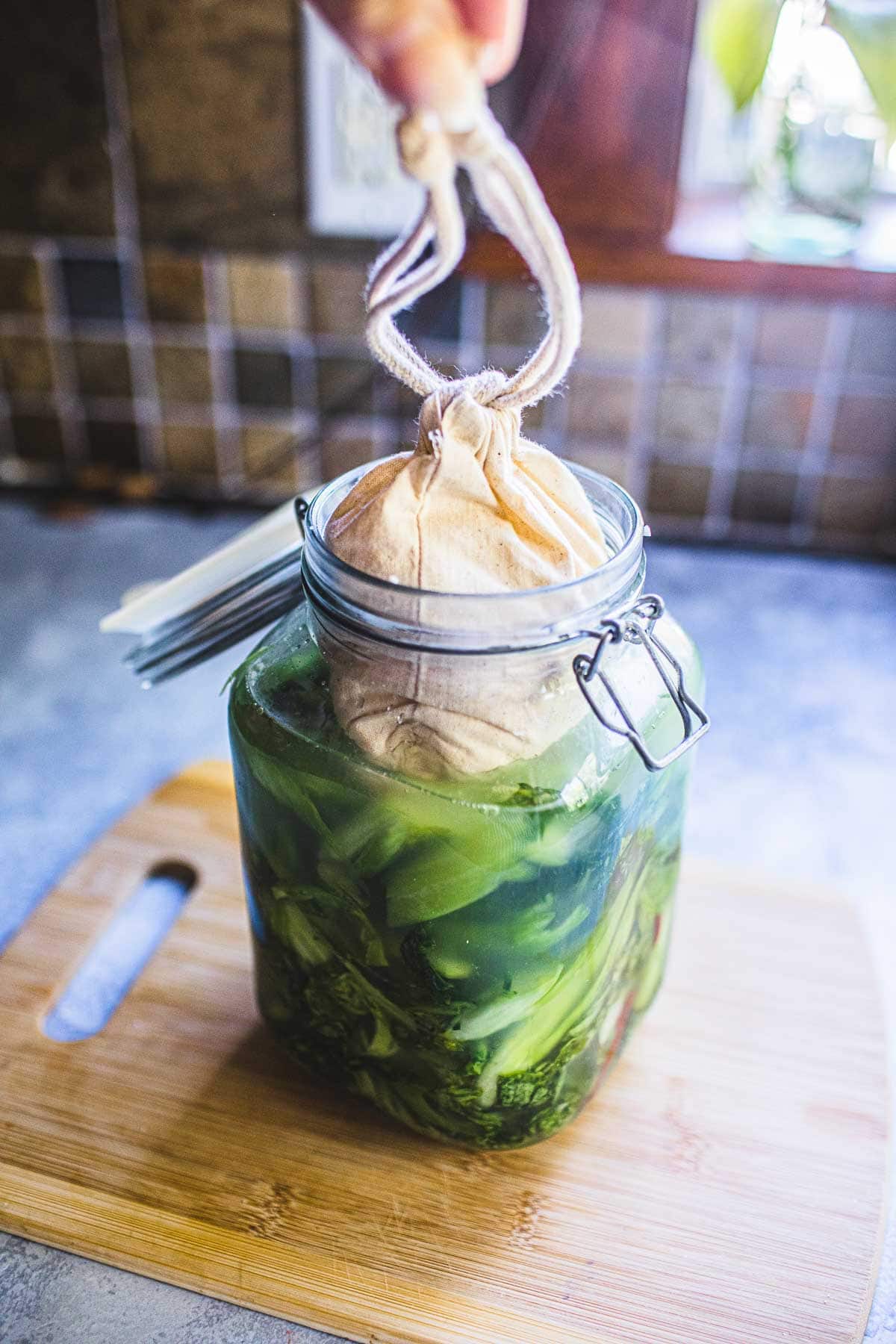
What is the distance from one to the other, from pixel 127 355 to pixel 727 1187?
3.29 feet

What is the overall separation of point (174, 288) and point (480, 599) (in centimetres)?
88

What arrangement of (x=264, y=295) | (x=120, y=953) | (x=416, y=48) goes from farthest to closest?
(x=264, y=295), (x=120, y=953), (x=416, y=48)

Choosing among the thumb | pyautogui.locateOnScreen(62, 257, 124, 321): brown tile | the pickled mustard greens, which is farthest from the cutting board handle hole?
pyautogui.locateOnScreen(62, 257, 124, 321): brown tile

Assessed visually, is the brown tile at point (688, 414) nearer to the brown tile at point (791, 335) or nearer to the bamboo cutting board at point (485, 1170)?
the brown tile at point (791, 335)

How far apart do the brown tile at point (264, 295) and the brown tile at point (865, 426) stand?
55 cm

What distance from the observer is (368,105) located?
1.05 m

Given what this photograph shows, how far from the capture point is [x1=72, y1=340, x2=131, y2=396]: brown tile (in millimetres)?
1196

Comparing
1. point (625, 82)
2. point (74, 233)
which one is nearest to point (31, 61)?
point (74, 233)

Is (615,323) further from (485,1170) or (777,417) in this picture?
(485,1170)

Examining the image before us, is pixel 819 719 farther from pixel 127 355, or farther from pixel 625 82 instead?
pixel 127 355

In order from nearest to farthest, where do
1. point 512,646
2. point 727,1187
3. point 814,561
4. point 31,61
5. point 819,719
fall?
point 512,646
point 727,1187
point 819,719
point 31,61
point 814,561

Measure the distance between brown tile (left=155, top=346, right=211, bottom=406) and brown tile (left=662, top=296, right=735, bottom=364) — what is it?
0.48 metres

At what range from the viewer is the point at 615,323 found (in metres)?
1.10

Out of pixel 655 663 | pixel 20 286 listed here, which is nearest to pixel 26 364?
pixel 20 286
